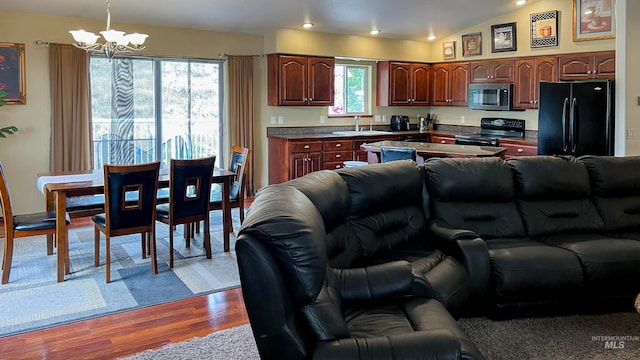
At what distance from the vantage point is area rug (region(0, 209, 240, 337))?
12.0 feet

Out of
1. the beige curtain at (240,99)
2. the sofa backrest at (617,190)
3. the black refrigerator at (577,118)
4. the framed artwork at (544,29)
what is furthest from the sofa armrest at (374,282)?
the framed artwork at (544,29)

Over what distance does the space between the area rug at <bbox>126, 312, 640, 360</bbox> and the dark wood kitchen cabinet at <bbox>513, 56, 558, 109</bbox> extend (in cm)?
458

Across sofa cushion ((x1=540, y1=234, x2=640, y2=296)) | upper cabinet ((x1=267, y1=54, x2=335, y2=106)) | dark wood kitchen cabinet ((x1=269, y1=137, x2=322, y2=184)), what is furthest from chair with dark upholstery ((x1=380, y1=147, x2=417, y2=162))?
upper cabinet ((x1=267, y1=54, x2=335, y2=106))

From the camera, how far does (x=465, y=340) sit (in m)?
2.14

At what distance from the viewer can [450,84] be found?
8.83 metres

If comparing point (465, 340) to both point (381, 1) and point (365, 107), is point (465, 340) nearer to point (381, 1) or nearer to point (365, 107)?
point (381, 1)

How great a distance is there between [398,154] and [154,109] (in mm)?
3537

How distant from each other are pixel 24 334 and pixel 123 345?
0.69 meters

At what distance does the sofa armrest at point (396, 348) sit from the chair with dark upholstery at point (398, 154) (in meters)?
3.50

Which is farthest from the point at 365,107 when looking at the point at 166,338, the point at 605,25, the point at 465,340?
the point at 465,340

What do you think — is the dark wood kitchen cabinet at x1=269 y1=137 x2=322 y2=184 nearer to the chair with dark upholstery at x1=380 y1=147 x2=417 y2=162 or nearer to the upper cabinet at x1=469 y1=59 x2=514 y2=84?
the chair with dark upholstery at x1=380 y1=147 x2=417 y2=162

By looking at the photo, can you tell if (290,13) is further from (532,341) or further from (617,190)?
(532,341)

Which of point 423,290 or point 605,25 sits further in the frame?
point 605,25

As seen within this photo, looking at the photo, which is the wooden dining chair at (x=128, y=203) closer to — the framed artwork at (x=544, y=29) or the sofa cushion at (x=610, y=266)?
the sofa cushion at (x=610, y=266)
